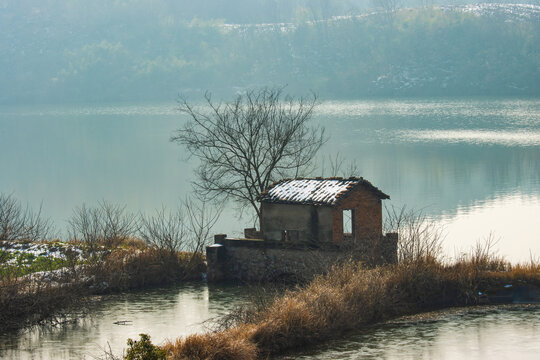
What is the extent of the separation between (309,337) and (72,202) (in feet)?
157

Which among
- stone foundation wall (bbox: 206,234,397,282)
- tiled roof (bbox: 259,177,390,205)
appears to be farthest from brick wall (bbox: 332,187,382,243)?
stone foundation wall (bbox: 206,234,397,282)

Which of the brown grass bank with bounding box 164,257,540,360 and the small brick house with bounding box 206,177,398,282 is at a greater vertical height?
the small brick house with bounding box 206,177,398,282

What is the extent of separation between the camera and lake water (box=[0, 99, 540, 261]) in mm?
54438

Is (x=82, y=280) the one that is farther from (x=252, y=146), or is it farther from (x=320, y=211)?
(x=252, y=146)

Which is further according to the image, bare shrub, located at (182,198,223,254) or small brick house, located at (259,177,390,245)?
bare shrub, located at (182,198,223,254)

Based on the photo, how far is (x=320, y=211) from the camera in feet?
107

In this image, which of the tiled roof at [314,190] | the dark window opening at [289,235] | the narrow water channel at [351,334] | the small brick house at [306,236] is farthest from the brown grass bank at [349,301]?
the dark window opening at [289,235]

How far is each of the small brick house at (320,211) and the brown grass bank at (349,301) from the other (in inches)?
105

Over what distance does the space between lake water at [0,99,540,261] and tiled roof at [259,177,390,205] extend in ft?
31.5

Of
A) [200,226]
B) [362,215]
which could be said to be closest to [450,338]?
[362,215]

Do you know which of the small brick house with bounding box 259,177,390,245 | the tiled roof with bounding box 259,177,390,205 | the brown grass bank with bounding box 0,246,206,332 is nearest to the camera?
the brown grass bank with bounding box 0,246,206,332

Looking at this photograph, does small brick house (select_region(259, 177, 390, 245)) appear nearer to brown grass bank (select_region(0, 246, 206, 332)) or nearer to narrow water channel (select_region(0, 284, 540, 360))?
narrow water channel (select_region(0, 284, 540, 360))

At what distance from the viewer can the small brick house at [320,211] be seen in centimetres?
3234

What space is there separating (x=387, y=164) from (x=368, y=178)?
1102cm
